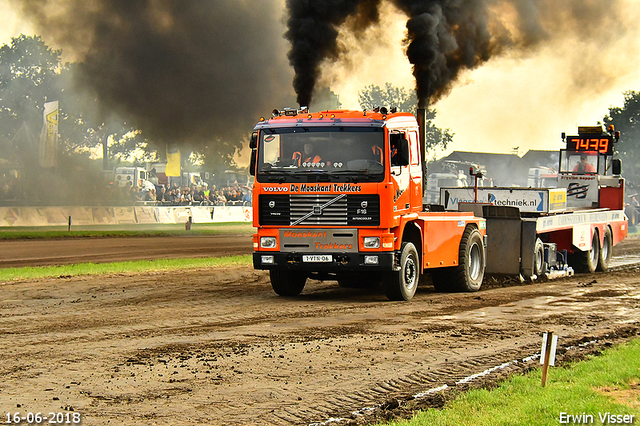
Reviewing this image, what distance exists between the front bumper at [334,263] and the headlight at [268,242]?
0.13 metres

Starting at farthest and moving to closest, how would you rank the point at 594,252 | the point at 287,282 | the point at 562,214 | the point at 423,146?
the point at 594,252, the point at 562,214, the point at 423,146, the point at 287,282

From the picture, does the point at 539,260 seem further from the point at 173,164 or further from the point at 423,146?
the point at 173,164

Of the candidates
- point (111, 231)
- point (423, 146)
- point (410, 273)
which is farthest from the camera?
point (111, 231)

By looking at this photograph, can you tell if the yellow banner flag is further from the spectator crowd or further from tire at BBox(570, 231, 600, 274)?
tire at BBox(570, 231, 600, 274)

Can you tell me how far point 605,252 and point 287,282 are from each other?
11.2 metres

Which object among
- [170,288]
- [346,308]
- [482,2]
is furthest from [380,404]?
[482,2]

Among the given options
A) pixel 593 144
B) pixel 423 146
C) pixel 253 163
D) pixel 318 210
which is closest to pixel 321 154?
pixel 318 210

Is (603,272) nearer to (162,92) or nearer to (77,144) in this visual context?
(162,92)

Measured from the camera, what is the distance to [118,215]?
40.7m

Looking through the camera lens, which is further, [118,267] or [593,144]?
[593,144]

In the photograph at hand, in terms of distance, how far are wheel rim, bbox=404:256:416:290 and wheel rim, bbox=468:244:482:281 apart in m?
2.33

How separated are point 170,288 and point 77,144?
1545 inches

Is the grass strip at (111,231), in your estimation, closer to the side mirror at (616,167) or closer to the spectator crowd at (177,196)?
the spectator crowd at (177,196)

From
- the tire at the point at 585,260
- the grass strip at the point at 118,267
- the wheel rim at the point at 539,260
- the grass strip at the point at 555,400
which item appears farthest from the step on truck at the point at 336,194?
the tire at the point at 585,260
